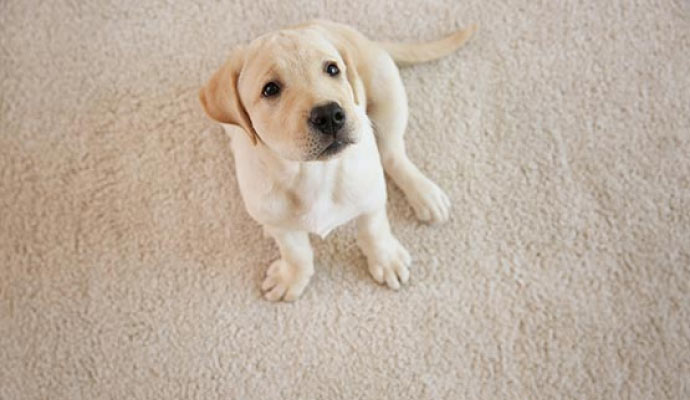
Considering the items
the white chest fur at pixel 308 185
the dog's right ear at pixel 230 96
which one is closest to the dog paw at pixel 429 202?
the white chest fur at pixel 308 185

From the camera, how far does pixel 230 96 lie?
1.32m

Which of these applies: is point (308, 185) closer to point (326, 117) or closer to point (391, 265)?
point (326, 117)

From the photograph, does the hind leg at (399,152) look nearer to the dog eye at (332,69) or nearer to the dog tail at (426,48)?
the dog tail at (426,48)

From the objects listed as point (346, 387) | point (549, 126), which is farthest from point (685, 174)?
point (346, 387)

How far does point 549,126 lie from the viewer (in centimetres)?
204

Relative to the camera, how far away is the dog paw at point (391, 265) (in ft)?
6.04

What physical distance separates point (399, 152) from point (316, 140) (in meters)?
0.72

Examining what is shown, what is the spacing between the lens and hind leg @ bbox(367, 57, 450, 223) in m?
1.71

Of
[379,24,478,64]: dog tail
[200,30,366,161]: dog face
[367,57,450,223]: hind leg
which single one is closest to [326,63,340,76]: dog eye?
[200,30,366,161]: dog face

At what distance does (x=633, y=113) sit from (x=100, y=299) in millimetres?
1901

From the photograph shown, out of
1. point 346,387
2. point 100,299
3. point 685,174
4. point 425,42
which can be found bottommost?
point 346,387

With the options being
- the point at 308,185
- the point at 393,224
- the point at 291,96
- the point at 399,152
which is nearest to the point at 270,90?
the point at 291,96

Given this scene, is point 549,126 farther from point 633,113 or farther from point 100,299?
point 100,299

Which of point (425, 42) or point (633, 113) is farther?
point (425, 42)
